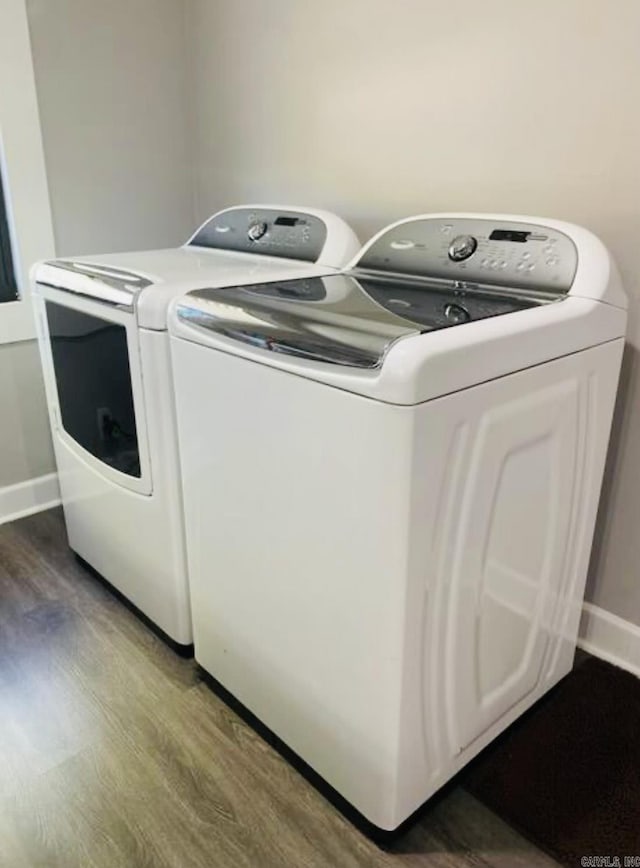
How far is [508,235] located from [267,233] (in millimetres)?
734

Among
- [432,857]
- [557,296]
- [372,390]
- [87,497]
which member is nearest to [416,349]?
[372,390]

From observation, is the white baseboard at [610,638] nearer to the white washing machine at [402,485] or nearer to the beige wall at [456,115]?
the beige wall at [456,115]

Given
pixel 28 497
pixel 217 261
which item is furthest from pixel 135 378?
pixel 28 497

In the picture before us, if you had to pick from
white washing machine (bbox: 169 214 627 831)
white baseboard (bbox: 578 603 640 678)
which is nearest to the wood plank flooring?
white washing machine (bbox: 169 214 627 831)

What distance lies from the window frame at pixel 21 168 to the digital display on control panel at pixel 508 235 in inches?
55.8

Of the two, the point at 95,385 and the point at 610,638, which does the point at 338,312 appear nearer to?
the point at 95,385

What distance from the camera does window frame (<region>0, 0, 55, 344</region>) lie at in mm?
1924

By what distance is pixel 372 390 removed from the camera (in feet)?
3.11

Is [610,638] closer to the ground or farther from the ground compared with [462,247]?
closer to the ground

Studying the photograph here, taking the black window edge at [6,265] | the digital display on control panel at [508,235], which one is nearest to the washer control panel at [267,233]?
the digital display on control panel at [508,235]

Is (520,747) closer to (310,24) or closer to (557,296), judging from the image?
(557,296)

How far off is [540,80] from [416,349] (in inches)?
35.1

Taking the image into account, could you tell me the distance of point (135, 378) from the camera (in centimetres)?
145

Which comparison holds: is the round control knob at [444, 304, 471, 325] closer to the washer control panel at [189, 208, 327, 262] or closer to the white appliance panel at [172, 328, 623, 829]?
the white appliance panel at [172, 328, 623, 829]
